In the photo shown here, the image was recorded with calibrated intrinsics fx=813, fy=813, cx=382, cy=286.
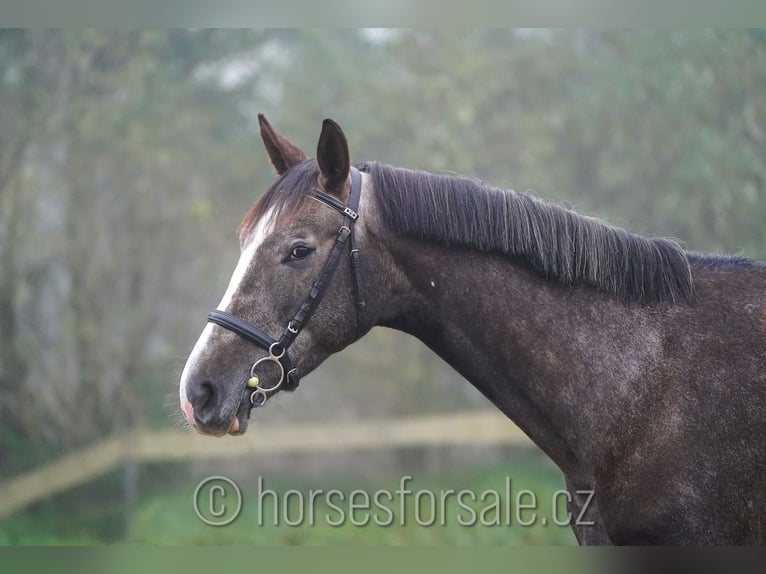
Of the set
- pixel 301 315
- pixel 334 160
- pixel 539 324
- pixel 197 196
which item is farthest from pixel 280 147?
pixel 197 196

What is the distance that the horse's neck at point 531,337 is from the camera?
354 cm

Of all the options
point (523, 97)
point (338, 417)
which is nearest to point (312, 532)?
point (338, 417)

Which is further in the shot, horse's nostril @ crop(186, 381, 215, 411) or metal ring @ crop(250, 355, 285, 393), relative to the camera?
metal ring @ crop(250, 355, 285, 393)

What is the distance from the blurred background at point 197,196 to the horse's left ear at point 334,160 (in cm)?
797

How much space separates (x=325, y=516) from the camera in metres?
9.20

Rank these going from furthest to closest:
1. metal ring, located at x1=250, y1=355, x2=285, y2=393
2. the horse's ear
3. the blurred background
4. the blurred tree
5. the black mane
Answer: the blurred tree
the blurred background
the horse's ear
the black mane
metal ring, located at x1=250, y1=355, x2=285, y2=393

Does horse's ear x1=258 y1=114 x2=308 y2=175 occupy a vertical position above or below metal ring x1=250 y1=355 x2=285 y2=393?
above

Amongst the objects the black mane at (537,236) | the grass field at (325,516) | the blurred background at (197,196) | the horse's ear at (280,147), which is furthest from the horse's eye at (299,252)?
the blurred background at (197,196)

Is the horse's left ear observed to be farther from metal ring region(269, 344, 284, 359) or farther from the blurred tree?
the blurred tree

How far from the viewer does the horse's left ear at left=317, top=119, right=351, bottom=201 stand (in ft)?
11.5

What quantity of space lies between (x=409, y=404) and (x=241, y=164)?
4550 mm

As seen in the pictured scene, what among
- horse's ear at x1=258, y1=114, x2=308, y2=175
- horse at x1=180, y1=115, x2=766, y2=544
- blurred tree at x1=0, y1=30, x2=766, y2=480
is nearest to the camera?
horse at x1=180, y1=115, x2=766, y2=544

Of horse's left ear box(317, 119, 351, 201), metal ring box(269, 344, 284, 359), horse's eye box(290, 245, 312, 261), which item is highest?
horse's left ear box(317, 119, 351, 201)

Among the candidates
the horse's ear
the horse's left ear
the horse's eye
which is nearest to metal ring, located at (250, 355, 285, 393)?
the horse's eye
